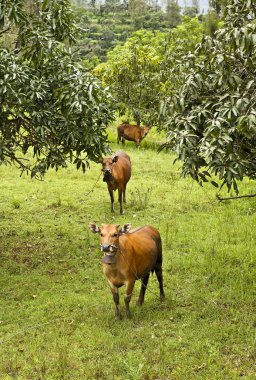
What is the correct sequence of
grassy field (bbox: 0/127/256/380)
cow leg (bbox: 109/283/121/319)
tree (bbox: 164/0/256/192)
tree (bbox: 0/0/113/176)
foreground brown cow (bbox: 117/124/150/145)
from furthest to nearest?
foreground brown cow (bbox: 117/124/150/145)
tree (bbox: 0/0/113/176)
cow leg (bbox: 109/283/121/319)
grassy field (bbox: 0/127/256/380)
tree (bbox: 164/0/256/192)

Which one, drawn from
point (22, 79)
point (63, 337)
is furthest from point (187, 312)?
point (22, 79)

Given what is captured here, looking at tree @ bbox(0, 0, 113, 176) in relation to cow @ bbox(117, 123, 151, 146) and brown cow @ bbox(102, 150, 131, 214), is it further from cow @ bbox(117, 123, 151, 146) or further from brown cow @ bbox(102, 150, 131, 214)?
cow @ bbox(117, 123, 151, 146)

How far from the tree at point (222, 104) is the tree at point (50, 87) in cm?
207

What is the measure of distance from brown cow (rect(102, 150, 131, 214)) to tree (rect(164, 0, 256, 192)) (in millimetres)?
5813

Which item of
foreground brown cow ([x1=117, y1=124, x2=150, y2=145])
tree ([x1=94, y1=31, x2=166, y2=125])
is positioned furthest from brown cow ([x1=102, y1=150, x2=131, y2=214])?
tree ([x1=94, y1=31, x2=166, y2=125])

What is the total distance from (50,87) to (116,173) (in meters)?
4.96

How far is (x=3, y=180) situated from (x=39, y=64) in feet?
30.6

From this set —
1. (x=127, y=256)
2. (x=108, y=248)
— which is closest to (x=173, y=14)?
(x=127, y=256)

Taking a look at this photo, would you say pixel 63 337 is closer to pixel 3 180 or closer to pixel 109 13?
pixel 3 180

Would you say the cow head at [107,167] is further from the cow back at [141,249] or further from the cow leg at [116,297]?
the cow leg at [116,297]

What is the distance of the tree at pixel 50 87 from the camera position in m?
8.21

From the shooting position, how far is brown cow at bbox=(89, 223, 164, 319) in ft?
22.1

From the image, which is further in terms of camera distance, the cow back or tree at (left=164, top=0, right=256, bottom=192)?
the cow back

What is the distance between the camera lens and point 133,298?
842cm
